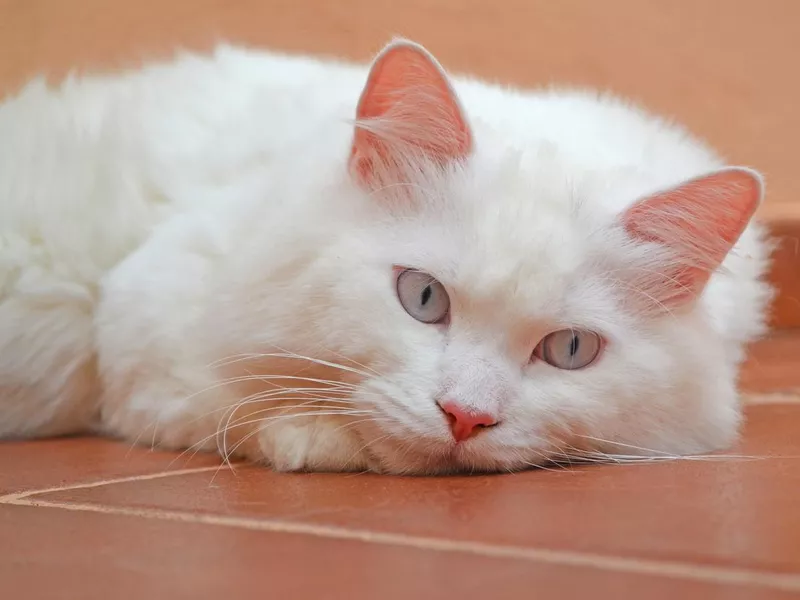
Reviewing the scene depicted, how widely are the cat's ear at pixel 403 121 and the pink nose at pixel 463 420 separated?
41 centimetres

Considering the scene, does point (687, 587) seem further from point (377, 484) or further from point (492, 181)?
point (492, 181)

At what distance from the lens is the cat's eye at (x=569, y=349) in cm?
129

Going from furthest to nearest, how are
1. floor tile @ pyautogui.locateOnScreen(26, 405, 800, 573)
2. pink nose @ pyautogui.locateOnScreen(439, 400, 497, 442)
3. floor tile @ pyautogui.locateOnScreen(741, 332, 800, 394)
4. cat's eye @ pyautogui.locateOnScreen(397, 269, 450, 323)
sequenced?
floor tile @ pyautogui.locateOnScreen(741, 332, 800, 394) → cat's eye @ pyautogui.locateOnScreen(397, 269, 450, 323) → pink nose @ pyautogui.locateOnScreen(439, 400, 497, 442) → floor tile @ pyautogui.locateOnScreen(26, 405, 800, 573)

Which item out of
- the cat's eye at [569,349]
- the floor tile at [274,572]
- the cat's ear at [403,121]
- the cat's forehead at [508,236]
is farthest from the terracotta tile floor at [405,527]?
the cat's ear at [403,121]

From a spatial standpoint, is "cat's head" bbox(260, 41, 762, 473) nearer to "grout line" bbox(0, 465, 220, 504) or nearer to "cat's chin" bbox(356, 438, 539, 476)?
"cat's chin" bbox(356, 438, 539, 476)

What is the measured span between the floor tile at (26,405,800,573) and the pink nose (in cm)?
7

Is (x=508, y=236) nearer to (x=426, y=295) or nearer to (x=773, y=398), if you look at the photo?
(x=426, y=295)

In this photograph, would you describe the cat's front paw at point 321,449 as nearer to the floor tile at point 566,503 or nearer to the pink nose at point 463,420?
the floor tile at point 566,503

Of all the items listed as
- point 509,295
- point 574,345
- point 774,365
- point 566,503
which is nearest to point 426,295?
point 509,295

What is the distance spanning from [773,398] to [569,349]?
0.81 m

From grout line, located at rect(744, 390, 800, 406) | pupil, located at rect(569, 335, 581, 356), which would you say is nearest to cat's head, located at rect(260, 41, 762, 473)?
pupil, located at rect(569, 335, 581, 356)

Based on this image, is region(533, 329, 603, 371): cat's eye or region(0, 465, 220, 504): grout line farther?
region(533, 329, 603, 371): cat's eye

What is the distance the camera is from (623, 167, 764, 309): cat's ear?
129 cm

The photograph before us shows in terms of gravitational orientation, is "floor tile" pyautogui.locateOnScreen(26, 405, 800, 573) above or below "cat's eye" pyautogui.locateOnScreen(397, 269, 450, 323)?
below
